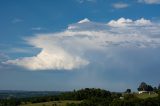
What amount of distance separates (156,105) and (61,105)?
4849 cm

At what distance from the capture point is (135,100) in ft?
655

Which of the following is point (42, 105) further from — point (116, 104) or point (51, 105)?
point (116, 104)

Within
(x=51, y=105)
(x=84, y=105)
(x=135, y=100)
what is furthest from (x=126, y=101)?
(x=51, y=105)

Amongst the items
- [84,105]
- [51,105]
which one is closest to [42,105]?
[51,105]

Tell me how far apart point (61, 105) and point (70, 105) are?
23.1 ft

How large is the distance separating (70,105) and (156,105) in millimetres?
43757

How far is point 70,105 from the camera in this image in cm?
A: 19200

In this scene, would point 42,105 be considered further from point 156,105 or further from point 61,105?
point 156,105

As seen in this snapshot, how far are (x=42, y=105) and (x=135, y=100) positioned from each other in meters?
48.5

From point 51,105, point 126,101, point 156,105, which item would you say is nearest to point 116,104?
point 126,101

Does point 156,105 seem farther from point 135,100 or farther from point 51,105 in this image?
point 51,105

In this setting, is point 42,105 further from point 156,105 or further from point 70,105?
point 156,105

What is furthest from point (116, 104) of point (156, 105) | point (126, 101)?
point (156, 105)

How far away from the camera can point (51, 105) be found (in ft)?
642
